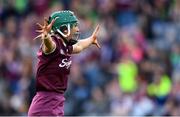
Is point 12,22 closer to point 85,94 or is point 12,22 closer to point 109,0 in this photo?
point 109,0

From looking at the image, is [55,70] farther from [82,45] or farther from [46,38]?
[82,45]

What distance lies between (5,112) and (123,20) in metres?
3.69

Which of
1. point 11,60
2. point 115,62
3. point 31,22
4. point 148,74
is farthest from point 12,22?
point 148,74

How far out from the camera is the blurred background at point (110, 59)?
50.4ft

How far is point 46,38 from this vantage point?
8891 mm

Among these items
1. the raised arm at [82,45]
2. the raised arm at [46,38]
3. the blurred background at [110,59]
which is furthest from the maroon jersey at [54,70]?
the blurred background at [110,59]

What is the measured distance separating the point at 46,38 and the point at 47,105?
3.01 ft

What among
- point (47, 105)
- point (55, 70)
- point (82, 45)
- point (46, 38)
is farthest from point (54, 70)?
point (82, 45)

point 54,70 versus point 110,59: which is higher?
point 54,70

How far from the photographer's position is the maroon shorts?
9.45 meters

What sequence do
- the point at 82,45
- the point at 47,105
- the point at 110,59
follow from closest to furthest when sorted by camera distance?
the point at 47,105 < the point at 82,45 < the point at 110,59

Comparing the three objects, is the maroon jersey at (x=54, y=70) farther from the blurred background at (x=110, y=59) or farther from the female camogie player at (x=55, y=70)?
the blurred background at (x=110, y=59)

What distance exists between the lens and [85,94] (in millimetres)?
16016

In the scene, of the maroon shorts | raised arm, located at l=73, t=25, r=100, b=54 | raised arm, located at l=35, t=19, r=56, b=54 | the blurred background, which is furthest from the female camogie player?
the blurred background
